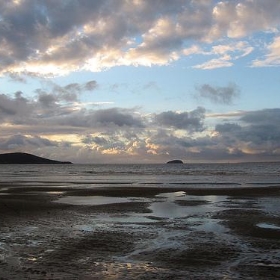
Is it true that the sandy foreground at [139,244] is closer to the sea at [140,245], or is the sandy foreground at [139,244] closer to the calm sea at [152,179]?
the sea at [140,245]

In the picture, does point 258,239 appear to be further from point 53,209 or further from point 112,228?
point 53,209

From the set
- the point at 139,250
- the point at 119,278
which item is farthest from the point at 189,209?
the point at 119,278

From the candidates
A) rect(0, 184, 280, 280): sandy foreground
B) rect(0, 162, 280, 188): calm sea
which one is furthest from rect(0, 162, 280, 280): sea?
rect(0, 162, 280, 188): calm sea

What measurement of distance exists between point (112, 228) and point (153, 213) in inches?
214

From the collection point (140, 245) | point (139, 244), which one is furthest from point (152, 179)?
point (140, 245)

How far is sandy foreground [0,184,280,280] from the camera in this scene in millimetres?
9750

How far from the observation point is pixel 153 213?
2133 cm

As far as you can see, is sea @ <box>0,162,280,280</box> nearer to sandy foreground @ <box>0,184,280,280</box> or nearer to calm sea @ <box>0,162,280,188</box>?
sandy foreground @ <box>0,184,280,280</box>

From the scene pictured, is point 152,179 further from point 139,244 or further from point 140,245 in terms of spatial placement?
point 140,245

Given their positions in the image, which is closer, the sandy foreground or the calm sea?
the sandy foreground

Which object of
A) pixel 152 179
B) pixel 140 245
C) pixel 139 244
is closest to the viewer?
pixel 140 245

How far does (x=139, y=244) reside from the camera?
1299cm

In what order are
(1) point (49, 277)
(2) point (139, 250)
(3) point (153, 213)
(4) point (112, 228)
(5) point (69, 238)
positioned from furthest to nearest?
1. (3) point (153, 213)
2. (4) point (112, 228)
3. (5) point (69, 238)
4. (2) point (139, 250)
5. (1) point (49, 277)

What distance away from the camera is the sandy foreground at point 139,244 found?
9.75 meters
